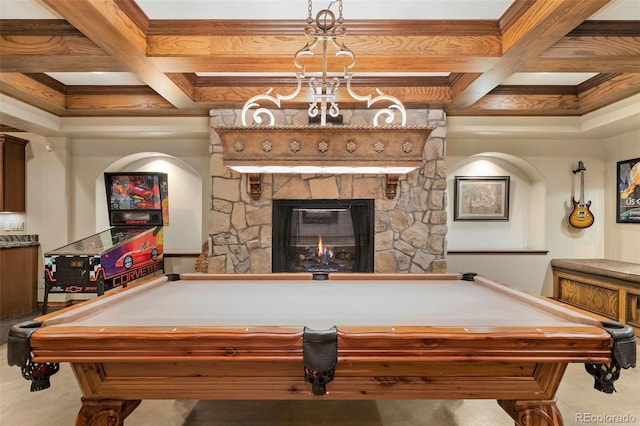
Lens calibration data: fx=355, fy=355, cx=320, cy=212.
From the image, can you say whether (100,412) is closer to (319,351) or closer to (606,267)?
(319,351)

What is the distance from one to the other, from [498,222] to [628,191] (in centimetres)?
161

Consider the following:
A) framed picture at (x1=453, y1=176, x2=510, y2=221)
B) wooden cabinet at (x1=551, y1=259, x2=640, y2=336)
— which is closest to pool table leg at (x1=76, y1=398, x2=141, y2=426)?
wooden cabinet at (x1=551, y1=259, x2=640, y2=336)

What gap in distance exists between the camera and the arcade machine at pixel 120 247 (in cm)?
377

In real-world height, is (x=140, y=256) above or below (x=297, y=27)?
below

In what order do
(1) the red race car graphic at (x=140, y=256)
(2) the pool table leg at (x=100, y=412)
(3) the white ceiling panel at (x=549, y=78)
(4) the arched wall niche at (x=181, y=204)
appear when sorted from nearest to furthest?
(2) the pool table leg at (x=100, y=412) < (3) the white ceiling panel at (x=549, y=78) < (1) the red race car graphic at (x=140, y=256) < (4) the arched wall niche at (x=181, y=204)

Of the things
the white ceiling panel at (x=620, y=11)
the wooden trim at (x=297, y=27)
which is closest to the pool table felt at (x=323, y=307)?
the wooden trim at (x=297, y=27)

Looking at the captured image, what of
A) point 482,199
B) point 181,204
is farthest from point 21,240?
point 482,199

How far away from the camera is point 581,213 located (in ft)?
16.6

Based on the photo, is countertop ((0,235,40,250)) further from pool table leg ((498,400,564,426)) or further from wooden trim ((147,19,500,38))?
pool table leg ((498,400,564,426))

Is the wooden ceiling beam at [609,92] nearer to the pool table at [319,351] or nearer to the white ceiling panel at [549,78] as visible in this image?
the white ceiling panel at [549,78]

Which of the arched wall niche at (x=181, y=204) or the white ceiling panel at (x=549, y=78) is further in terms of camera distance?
the arched wall niche at (x=181, y=204)

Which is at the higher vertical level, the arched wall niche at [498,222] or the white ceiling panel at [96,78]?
the white ceiling panel at [96,78]

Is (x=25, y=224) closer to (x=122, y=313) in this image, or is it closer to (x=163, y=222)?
(x=163, y=222)

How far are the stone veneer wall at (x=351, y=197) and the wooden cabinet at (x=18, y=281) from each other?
263cm
